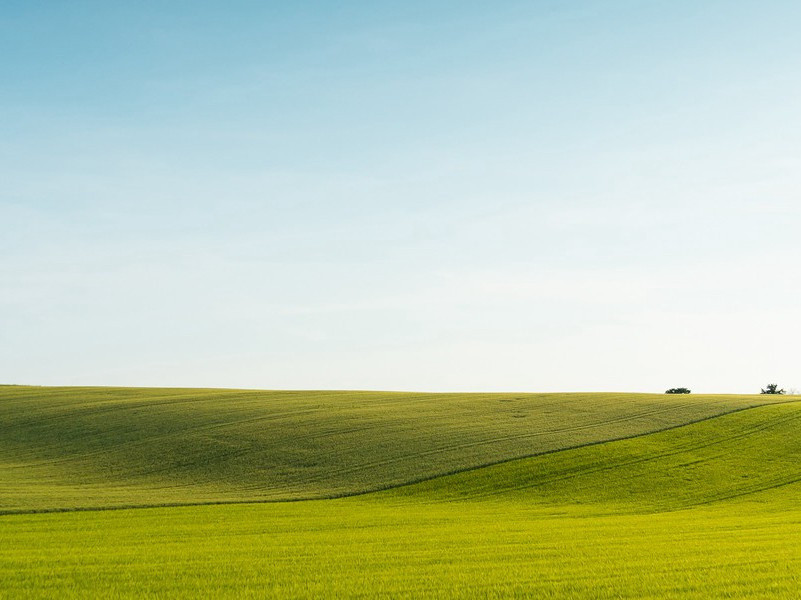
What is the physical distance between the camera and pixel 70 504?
966 inches

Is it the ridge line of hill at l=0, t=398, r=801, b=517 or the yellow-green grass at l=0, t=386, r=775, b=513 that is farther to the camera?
the yellow-green grass at l=0, t=386, r=775, b=513

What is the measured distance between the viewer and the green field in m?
12.8

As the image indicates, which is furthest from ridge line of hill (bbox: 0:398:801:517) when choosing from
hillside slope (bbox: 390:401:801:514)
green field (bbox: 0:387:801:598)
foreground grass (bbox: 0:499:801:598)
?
foreground grass (bbox: 0:499:801:598)

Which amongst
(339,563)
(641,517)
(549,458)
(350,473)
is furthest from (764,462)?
(339,563)

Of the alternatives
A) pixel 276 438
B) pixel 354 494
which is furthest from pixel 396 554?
pixel 276 438

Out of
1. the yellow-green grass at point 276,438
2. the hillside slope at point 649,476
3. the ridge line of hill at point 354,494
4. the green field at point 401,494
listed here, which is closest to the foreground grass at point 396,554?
the green field at point 401,494

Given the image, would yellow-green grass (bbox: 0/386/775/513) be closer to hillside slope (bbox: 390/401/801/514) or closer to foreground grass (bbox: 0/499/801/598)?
hillside slope (bbox: 390/401/801/514)

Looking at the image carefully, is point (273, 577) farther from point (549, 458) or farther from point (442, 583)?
point (549, 458)

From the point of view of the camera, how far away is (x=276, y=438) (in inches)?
1444

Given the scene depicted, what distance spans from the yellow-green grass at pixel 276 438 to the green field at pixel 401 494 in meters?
0.17

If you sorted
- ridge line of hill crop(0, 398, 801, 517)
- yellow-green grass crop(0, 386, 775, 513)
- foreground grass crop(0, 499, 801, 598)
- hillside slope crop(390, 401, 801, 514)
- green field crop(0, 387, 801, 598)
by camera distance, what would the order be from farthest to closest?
yellow-green grass crop(0, 386, 775, 513)
hillside slope crop(390, 401, 801, 514)
ridge line of hill crop(0, 398, 801, 517)
green field crop(0, 387, 801, 598)
foreground grass crop(0, 499, 801, 598)

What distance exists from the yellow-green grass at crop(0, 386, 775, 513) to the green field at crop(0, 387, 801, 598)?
17cm

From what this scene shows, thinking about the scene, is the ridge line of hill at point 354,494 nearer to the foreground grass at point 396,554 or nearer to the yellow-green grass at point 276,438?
the yellow-green grass at point 276,438

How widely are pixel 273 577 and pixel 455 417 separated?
28.9 m
